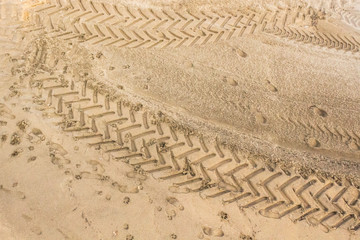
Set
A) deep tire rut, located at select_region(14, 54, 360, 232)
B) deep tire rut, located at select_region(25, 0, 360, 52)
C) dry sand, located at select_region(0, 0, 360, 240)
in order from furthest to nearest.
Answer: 1. deep tire rut, located at select_region(25, 0, 360, 52)
2. deep tire rut, located at select_region(14, 54, 360, 232)
3. dry sand, located at select_region(0, 0, 360, 240)

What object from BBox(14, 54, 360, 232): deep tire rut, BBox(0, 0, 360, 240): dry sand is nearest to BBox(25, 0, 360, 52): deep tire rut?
BBox(0, 0, 360, 240): dry sand

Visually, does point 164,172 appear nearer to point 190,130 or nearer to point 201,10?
point 190,130

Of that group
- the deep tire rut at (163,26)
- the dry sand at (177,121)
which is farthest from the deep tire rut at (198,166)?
the deep tire rut at (163,26)

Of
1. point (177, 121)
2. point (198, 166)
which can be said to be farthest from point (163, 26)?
point (198, 166)

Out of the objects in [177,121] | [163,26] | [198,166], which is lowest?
[198,166]

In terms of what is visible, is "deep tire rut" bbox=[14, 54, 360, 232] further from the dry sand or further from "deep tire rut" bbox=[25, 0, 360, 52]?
"deep tire rut" bbox=[25, 0, 360, 52]

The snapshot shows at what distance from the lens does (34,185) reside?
4.37 metres

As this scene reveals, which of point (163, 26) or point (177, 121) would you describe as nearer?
point (177, 121)

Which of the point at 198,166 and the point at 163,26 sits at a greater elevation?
the point at 163,26

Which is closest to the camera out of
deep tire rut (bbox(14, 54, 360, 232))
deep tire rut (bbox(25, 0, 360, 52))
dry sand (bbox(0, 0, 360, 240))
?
dry sand (bbox(0, 0, 360, 240))

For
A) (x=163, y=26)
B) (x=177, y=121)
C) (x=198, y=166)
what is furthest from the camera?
(x=163, y=26)

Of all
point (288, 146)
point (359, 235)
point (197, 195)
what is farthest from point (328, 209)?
point (197, 195)

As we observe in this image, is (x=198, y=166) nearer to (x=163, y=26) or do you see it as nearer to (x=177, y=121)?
(x=177, y=121)

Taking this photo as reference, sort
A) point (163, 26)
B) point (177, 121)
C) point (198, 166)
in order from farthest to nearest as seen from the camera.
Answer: point (163, 26), point (177, 121), point (198, 166)
